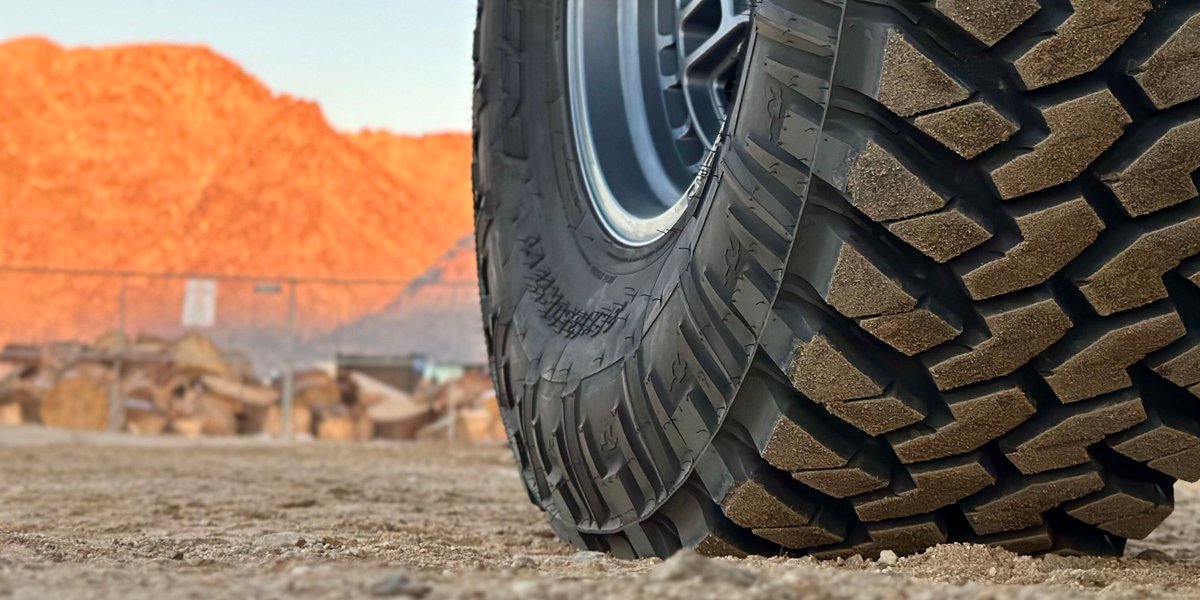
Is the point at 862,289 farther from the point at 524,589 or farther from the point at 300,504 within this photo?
the point at 300,504

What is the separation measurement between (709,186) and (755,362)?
22cm

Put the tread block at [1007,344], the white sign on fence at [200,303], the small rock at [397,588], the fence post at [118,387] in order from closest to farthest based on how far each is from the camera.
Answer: the small rock at [397,588] < the tread block at [1007,344] < the fence post at [118,387] < the white sign on fence at [200,303]

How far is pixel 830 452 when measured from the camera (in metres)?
1.22

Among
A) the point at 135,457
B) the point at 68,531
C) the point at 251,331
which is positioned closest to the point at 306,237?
the point at 251,331

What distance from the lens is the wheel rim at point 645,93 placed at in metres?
1.88

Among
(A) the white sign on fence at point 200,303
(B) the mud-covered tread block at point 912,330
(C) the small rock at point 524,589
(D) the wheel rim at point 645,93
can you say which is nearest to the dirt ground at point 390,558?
(C) the small rock at point 524,589

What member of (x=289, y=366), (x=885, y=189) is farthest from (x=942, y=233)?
(x=289, y=366)

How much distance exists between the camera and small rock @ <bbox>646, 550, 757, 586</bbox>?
0.92 meters

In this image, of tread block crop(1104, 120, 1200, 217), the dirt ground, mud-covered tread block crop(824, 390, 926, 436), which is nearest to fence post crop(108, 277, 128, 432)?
the dirt ground

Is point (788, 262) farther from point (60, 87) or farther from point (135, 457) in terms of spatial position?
point (60, 87)

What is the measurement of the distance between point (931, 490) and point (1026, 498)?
114mm

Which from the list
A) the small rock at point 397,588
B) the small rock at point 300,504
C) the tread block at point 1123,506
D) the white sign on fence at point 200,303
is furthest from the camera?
the white sign on fence at point 200,303

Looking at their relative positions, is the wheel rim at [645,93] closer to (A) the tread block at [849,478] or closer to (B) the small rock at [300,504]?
(A) the tread block at [849,478]

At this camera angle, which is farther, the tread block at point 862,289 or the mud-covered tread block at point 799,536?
the mud-covered tread block at point 799,536
